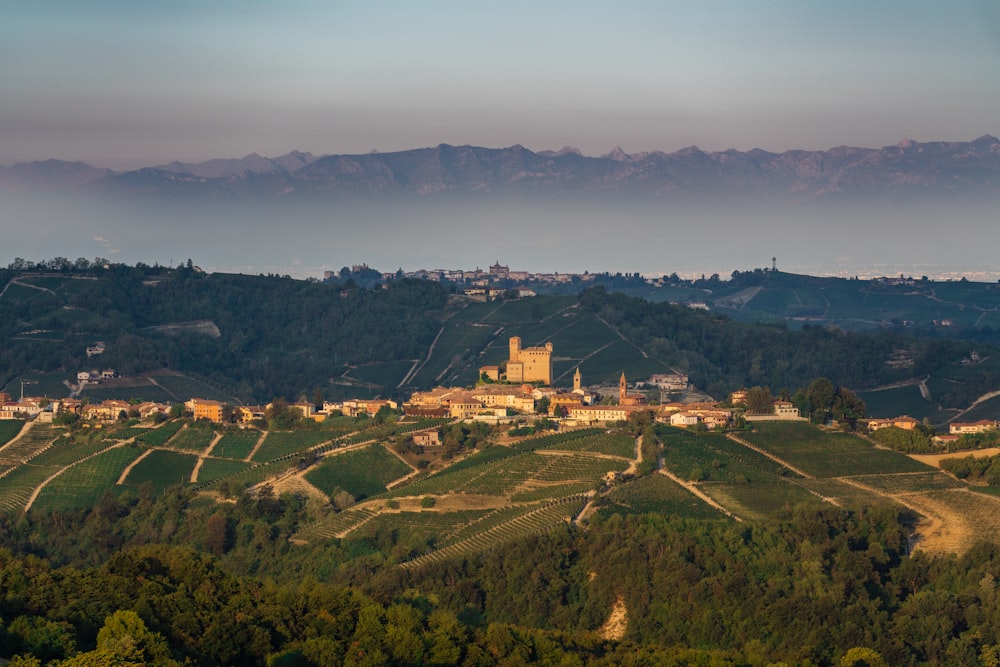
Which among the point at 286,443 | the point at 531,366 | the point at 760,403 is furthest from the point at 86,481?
the point at 531,366

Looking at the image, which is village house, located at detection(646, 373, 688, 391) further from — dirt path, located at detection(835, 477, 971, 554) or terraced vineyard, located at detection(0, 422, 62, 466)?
dirt path, located at detection(835, 477, 971, 554)

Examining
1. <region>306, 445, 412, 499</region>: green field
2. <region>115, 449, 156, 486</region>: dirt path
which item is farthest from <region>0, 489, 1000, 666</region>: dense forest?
<region>115, 449, 156, 486</region>: dirt path

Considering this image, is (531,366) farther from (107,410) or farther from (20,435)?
(20,435)

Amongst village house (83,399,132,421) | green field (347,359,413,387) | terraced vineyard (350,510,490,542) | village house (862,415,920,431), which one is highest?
village house (862,415,920,431)

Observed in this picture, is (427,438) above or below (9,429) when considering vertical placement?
above

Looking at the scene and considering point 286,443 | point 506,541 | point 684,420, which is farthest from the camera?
point 286,443

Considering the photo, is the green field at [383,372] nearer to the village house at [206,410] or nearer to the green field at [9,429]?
the village house at [206,410]

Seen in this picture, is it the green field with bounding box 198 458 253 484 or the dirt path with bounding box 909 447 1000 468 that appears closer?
the dirt path with bounding box 909 447 1000 468
